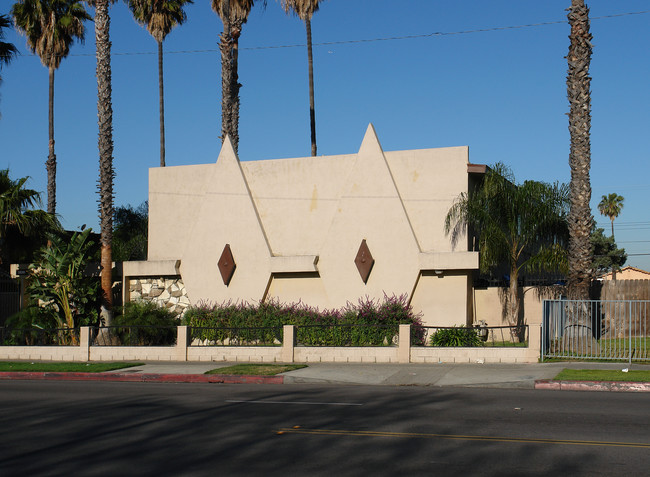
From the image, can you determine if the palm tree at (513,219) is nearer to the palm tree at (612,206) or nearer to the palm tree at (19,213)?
the palm tree at (19,213)

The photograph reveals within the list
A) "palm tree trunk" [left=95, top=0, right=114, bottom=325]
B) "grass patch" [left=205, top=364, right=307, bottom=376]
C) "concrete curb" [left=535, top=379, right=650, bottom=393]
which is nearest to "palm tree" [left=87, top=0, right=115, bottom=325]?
"palm tree trunk" [left=95, top=0, right=114, bottom=325]

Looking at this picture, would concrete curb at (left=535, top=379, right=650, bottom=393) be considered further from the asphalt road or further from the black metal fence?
the black metal fence

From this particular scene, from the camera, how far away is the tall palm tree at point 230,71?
3089 cm

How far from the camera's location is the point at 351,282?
26031 mm

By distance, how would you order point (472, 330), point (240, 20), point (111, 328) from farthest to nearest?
point (240, 20), point (111, 328), point (472, 330)

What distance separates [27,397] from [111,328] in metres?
10.5

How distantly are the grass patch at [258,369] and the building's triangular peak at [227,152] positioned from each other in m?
9.99

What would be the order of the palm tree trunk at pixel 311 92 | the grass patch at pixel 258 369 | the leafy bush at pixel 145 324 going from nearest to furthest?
1. the grass patch at pixel 258 369
2. the leafy bush at pixel 145 324
3. the palm tree trunk at pixel 311 92

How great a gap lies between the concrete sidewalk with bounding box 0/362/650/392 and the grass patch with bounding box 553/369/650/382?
1.00 ft

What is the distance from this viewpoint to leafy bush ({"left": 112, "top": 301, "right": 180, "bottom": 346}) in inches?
1028

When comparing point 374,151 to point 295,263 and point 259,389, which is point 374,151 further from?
point 259,389

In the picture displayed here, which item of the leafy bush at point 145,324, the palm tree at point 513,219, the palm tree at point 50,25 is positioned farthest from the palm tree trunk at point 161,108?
the palm tree at point 513,219

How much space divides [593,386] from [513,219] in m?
8.91

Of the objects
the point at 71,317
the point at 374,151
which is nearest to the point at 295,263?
the point at 374,151
